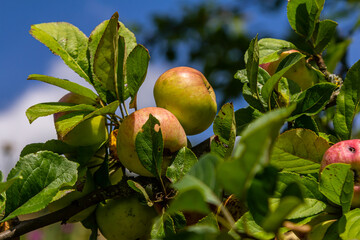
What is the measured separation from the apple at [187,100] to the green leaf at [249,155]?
1.46ft

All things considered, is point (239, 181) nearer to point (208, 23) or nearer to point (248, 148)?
point (248, 148)

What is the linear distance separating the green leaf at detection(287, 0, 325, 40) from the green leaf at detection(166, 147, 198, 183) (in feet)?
1.15

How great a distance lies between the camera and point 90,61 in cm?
74

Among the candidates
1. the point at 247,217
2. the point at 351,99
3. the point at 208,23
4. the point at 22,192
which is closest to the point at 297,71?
the point at 351,99

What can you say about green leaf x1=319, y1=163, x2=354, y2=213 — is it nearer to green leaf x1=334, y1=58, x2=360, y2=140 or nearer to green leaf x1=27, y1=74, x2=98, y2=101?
green leaf x1=334, y1=58, x2=360, y2=140

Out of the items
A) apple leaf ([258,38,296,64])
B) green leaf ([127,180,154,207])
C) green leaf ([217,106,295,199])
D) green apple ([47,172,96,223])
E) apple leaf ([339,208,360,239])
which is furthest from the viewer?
apple leaf ([258,38,296,64])

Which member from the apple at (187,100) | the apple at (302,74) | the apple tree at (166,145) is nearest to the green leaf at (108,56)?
the apple tree at (166,145)

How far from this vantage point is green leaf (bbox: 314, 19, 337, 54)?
778 millimetres

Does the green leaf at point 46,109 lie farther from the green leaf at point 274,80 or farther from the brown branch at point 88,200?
the green leaf at point 274,80

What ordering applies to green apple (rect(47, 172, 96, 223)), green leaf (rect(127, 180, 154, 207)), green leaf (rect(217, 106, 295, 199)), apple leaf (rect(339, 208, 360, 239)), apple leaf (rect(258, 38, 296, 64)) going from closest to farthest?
green leaf (rect(217, 106, 295, 199)) < apple leaf (rect(339, 208, 360, 239)) < green leaf (rect(127, 180, 154, 207)) < green apple (rect(47, 172, 96, 223)) < apple leaf (rect(258, 38, 296, 64))

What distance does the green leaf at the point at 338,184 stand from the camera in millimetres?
468

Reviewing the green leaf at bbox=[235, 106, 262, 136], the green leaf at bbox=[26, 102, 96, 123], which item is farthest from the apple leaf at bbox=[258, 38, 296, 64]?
the green leaf at bbox=[26, 102, 96, 123]

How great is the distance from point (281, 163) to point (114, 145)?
307 millimetres

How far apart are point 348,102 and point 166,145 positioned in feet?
0.93
